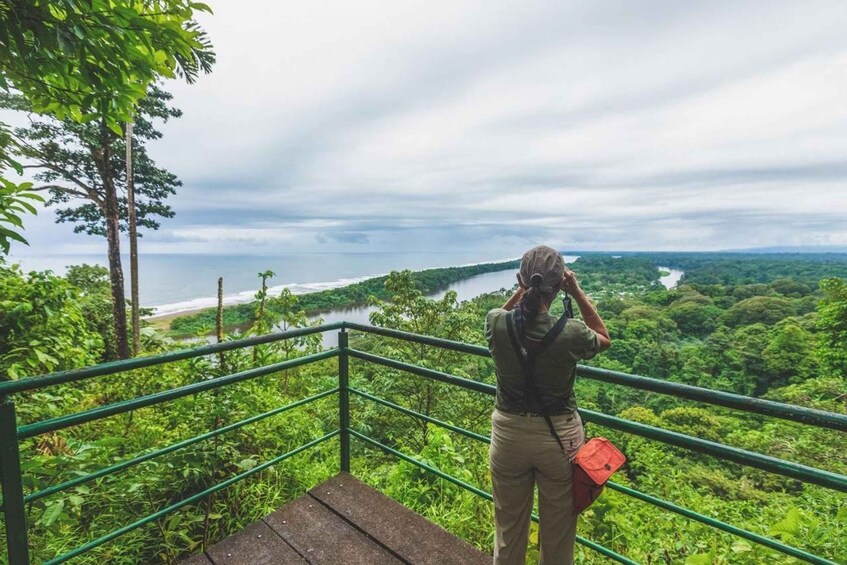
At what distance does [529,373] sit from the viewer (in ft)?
5.13

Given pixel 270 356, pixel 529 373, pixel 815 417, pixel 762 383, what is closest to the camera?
pixel 815 417

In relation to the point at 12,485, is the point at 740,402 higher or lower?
higher

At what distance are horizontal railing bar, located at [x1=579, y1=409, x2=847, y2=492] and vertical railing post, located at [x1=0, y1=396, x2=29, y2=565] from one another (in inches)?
92.6

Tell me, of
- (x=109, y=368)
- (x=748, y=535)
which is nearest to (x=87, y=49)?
(x=109, y=368)

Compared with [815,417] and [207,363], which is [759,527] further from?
[207,363]

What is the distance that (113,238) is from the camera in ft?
44.7

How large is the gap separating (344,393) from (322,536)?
904mm

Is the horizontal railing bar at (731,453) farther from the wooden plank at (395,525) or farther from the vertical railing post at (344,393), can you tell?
the vertical railing post at (344,393)

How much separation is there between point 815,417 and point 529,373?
0.89 m

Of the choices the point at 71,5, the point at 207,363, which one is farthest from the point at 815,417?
the point at 207,363

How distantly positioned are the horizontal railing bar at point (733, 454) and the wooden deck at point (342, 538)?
3.64ft

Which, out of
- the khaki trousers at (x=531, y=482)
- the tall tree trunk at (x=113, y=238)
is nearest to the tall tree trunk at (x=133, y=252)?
the tall tree trunk at (x=113, y=238)

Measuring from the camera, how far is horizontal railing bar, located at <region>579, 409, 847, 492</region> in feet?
4.19

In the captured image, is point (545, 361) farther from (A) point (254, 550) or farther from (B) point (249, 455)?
(B) point (249, 455)
